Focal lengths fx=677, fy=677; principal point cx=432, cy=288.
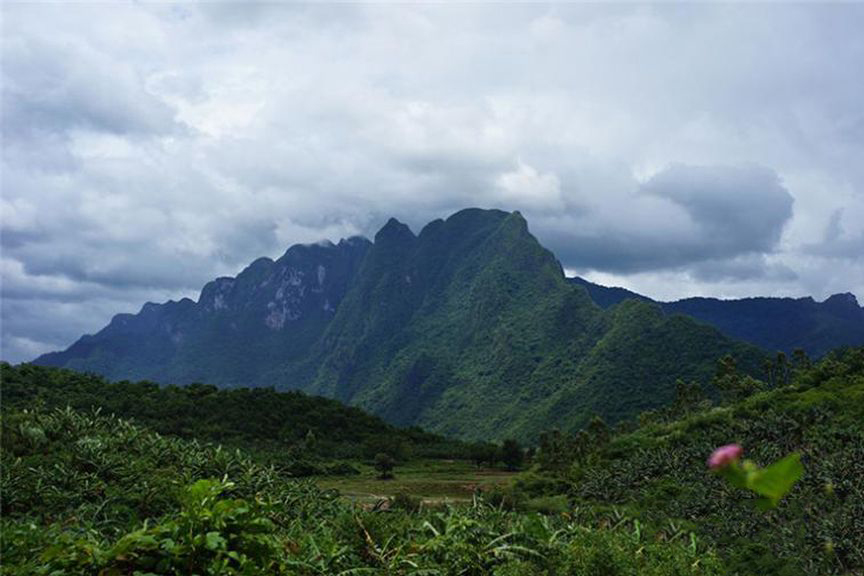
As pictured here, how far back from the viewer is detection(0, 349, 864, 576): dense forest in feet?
14.7

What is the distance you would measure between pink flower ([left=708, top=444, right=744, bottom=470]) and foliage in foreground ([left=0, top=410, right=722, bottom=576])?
387cm

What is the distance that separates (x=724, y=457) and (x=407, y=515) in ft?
31.5

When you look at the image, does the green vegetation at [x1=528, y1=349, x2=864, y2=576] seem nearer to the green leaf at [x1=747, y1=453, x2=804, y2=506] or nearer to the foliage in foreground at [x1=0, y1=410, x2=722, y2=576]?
the foliage in foreground at [x1=0, y1=410, x2=722, y2=576]

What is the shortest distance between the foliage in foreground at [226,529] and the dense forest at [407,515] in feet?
0.07

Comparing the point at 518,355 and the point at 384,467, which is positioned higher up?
the point at 518,355

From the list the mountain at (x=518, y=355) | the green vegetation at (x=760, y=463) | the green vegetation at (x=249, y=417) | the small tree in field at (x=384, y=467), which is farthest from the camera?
the mountain at (x=518, y=355)

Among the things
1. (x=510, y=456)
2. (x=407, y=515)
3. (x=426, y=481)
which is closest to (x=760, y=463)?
(x=407, y=515)

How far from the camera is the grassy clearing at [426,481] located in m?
46.4

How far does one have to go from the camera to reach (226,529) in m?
4.46

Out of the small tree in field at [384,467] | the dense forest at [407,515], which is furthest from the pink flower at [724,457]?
the small tree in field at [384,467]

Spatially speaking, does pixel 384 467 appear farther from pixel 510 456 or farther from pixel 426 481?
pixel 510 456

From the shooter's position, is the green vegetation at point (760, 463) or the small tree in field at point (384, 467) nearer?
the green vegetation at point (760, 463)

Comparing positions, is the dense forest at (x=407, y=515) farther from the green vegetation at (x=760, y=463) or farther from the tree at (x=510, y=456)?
the tree at (x=510, y=456)

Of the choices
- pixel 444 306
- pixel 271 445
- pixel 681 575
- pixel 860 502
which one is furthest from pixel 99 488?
pixel 444 306
